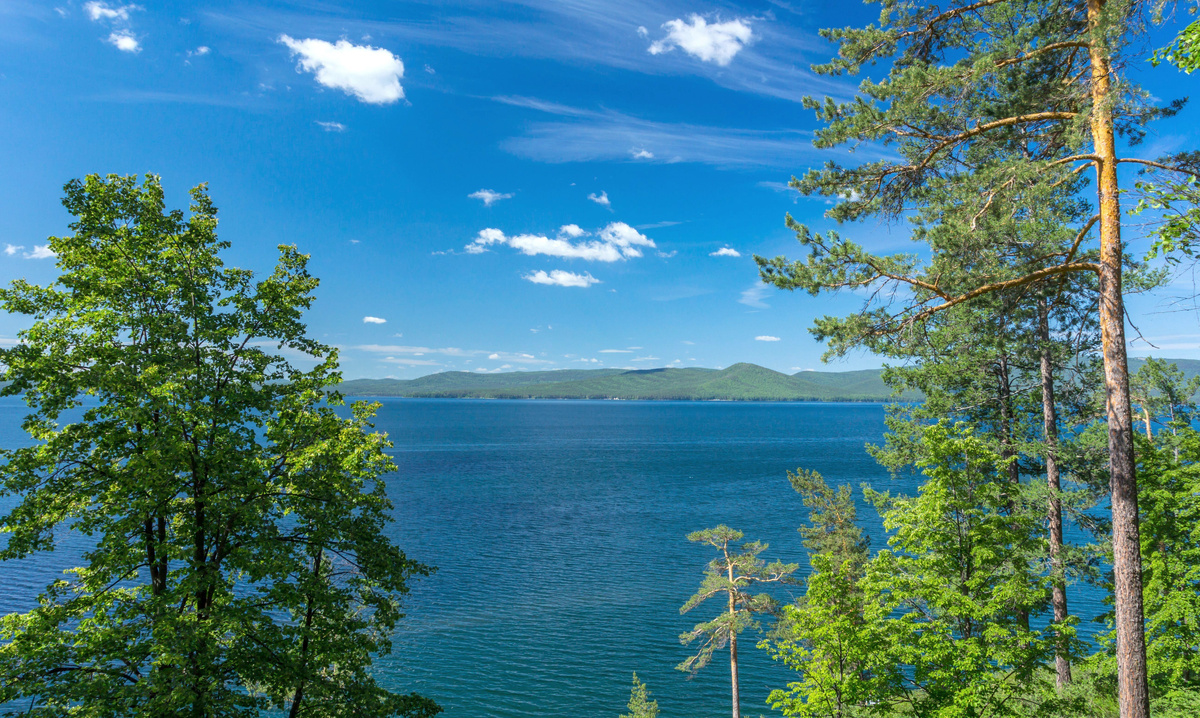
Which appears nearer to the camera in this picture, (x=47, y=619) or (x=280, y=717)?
(x=47, y=619)

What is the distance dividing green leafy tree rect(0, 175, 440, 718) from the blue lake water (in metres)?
A: 17.1

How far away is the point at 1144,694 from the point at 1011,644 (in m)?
2.41

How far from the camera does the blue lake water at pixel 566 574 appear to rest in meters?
27.2

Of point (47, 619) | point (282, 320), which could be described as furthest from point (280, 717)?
point (282, 320)

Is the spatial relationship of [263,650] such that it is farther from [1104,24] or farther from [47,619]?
[1104,24]

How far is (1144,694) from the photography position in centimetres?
891

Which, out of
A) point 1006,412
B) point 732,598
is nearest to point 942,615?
point 1006,412

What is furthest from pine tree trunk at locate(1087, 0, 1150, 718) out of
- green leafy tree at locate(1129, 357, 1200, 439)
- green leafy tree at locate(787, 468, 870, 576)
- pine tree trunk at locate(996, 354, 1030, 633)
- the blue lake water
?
the blue lake water

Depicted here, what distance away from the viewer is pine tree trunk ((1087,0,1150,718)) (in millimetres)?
9086

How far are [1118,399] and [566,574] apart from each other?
122 ft

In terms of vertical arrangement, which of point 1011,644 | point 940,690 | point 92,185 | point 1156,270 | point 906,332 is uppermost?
point 92,185

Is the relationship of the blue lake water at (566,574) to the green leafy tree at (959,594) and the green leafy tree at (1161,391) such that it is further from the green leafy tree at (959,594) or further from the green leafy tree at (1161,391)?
the green leafy tree at (1161,391)

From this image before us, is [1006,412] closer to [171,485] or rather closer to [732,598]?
[732,598]

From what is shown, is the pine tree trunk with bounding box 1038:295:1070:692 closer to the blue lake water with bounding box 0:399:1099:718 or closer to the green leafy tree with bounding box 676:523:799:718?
the green leafy tree with bounding box 676:523:799:718
